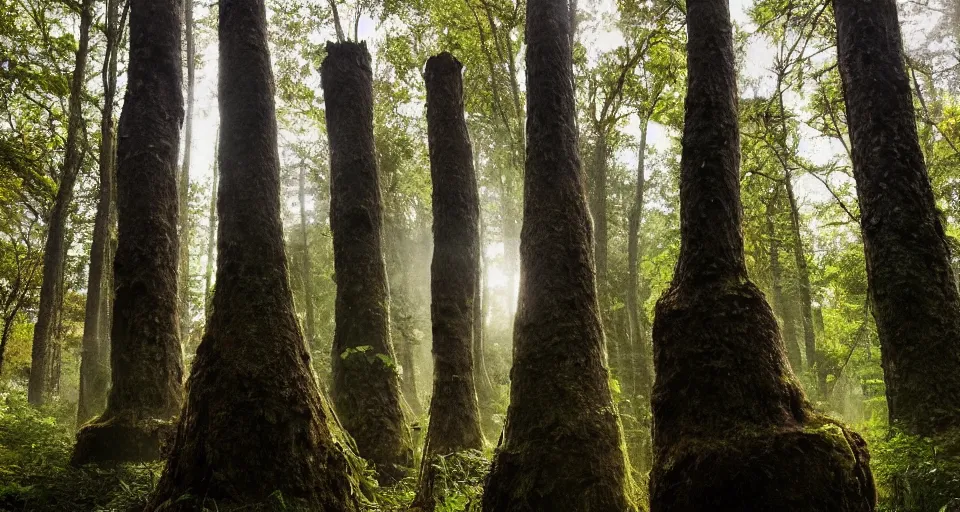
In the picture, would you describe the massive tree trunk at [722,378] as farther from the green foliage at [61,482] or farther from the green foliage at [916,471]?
the green foliage at [61,482]

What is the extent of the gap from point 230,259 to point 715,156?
4.24 meters

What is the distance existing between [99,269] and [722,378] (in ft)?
49.6

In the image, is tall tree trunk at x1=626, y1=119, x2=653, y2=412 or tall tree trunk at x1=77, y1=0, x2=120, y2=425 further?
tall tree trunk at x1=626, y1=119, x2=653, y2=412

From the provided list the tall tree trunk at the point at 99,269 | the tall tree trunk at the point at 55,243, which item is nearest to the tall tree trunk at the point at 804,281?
the tall tree trunk at the point at 99,269

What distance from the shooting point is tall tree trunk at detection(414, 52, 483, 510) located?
711 cm

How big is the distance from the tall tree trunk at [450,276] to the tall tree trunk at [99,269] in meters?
9.44

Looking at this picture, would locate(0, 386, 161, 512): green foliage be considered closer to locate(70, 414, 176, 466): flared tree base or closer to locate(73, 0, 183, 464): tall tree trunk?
locate(70, 414, 176, 466): flared tree base

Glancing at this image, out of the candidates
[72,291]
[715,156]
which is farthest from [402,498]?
[72,291]

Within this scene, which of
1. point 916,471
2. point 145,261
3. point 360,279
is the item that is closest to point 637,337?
point 360,279

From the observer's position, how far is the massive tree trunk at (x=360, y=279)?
773 cm

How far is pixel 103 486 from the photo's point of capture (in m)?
5.86

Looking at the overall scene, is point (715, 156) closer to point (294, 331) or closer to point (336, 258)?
point (294, 331)

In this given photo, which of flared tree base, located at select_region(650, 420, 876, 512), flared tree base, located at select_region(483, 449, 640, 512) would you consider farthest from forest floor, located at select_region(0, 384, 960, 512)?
flared tree base, located at select_region(483, 449, 640, 512)

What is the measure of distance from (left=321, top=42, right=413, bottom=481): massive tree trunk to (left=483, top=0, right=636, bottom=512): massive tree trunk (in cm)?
334
